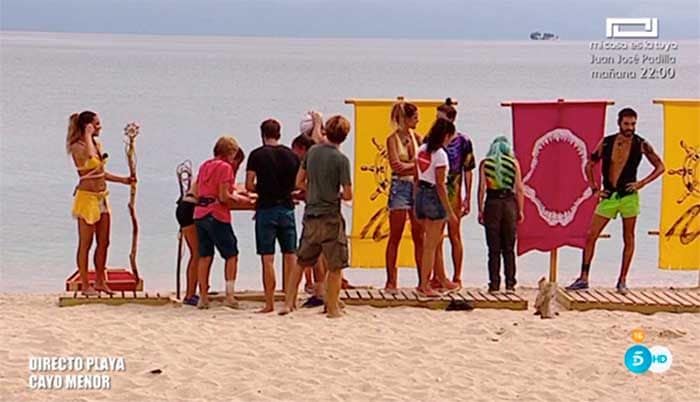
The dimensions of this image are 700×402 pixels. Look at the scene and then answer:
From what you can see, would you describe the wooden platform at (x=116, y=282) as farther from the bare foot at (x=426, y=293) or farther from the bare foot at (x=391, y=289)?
the bare foot at (x=426, y=293)

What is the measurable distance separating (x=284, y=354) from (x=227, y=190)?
181cm

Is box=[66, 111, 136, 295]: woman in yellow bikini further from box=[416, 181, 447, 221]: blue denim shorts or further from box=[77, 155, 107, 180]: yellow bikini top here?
box=[416, 181, 447, 221]: blue denim shorts

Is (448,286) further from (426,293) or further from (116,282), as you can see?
(116,282)

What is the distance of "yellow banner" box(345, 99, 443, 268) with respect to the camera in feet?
35.8

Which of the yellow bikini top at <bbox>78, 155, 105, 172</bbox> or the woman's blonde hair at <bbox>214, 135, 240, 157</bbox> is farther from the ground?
the woman's blonde hair at <bbox>214, 135, 240, 157</bbox>

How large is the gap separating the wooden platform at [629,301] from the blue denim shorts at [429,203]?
4.25 ft

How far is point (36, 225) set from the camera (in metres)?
18.9

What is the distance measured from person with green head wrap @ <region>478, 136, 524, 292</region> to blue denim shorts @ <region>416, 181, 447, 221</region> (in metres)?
0.69

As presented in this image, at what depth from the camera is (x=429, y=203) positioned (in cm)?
985

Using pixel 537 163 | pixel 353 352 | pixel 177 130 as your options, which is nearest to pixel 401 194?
pixel 537 163

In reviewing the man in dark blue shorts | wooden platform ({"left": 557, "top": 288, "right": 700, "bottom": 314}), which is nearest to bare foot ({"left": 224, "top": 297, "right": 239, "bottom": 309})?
the man in dark blue shorts

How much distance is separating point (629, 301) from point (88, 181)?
14.2ft

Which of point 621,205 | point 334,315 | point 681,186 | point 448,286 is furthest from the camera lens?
point 681,186

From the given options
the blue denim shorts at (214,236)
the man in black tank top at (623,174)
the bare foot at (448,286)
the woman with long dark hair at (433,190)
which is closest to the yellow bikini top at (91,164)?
the blue denim shorts at (214,236)
